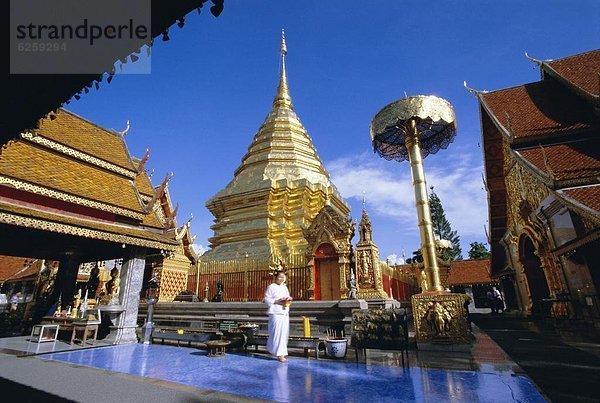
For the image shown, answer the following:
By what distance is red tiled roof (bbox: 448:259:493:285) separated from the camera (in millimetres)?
23484

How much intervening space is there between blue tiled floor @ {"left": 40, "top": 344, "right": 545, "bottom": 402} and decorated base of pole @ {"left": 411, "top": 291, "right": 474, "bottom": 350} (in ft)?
5.27

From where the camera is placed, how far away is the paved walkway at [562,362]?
10.6 ft

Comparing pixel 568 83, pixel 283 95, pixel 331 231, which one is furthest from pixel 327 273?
pixel 283 95

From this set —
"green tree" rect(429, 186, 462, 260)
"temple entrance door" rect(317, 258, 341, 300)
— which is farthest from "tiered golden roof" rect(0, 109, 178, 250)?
"green tree" rect(429, 186, 462, 260)

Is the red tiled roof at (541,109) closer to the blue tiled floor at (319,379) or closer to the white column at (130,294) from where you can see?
the blue tiled floor at (319,379)

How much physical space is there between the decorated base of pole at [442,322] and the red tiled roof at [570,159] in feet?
14.1

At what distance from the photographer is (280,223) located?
14.8 meters

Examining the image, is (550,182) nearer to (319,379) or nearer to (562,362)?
(562,362)

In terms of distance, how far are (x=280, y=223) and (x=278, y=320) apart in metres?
9.11

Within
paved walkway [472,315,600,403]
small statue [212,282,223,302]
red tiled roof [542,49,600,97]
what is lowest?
paved walkway [472,315,600,403]

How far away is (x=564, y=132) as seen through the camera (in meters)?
9.45

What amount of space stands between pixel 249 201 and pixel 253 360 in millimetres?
10765

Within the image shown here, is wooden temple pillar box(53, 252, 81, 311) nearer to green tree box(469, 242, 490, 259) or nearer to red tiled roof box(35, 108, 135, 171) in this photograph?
red tiled roof box(35, 108, 135, 171)

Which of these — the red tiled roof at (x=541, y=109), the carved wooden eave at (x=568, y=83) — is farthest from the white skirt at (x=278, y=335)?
the carved wooden eave at (x=568, y=83)
